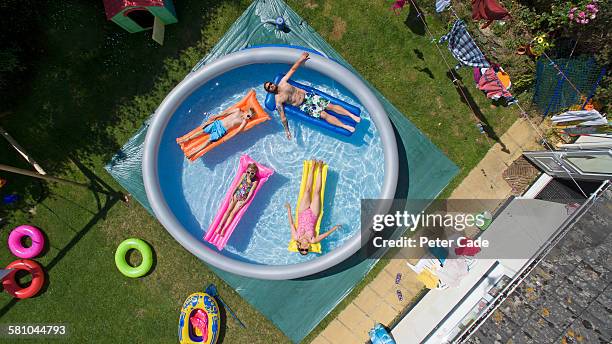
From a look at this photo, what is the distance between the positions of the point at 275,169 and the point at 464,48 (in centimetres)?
442

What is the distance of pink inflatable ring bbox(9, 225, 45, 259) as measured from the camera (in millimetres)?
8773

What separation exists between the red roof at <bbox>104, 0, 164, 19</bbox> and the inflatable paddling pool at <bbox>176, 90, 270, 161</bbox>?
7.81 feet

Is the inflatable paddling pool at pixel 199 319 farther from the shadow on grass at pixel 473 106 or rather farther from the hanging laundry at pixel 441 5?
the hanging laundry at pixel 441 5

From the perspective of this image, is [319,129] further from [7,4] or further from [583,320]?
[7,4]

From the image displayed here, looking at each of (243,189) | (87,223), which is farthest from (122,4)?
(87,223)

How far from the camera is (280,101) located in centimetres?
820

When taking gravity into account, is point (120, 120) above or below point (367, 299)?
below

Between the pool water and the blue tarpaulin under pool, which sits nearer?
the blue tarpaulin under pool

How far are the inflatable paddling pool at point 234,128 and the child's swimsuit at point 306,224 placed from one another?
80.7 inches

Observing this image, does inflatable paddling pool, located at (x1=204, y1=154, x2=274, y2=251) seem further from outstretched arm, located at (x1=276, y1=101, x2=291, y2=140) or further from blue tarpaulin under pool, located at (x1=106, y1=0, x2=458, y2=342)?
outstretched arm, located at (x1=276, y1=101, x2=291, y2=140)

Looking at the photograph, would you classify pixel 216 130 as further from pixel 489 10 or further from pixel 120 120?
pixel 489 10

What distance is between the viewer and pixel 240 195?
8406mm

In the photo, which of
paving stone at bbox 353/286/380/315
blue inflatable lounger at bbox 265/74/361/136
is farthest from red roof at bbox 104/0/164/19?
paving stone at bbox 353/286/380/315

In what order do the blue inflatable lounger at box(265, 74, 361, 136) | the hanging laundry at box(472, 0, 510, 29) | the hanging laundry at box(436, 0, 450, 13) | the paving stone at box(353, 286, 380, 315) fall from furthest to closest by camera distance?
the paving stone at box(353, 286, 380, 315), the blue inflatable lounger at box(265, 74, 361, 136), the hanging laundry at box(436, 0, 450, 13), the hanging laundry at box(472, 0, 510, 29)
